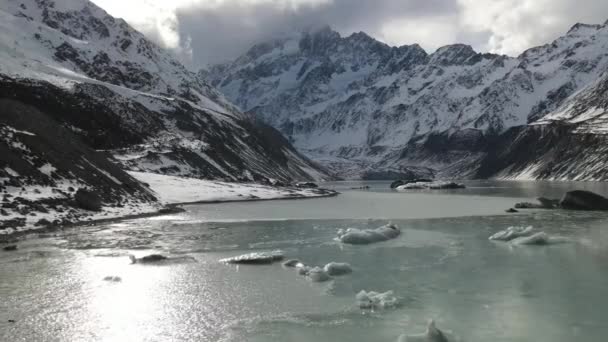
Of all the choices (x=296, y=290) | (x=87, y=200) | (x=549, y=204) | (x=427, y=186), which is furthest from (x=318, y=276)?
(x=427, y=186)

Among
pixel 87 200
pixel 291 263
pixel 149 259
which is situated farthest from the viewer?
pixel 87 200

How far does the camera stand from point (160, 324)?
2012 cm

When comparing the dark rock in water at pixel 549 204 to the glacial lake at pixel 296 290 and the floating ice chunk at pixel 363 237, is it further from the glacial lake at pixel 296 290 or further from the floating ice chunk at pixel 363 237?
the floating ice chunk at pixel 363 237

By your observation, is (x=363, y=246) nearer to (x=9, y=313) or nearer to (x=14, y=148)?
A: (x=9, y=313)

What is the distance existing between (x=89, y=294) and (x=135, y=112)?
18059 cm

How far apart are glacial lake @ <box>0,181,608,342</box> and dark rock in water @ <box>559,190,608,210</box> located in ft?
101

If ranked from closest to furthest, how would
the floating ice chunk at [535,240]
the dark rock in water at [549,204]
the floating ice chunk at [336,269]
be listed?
the floating ice chunk at [336,269] < the floating ice chunk at [535,240] < the dark rock in water at [549,204]

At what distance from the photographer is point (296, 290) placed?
25688 mm

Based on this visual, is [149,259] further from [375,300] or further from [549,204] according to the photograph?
[549,204]

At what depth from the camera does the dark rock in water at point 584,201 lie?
71.9 metres

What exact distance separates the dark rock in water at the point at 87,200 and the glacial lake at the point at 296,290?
12.7 metres

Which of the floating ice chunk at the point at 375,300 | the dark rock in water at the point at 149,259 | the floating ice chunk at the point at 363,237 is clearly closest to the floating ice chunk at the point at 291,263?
the dark rock in water at the point at 149,259

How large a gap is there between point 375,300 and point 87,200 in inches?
1737

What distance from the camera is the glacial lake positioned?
19.3 meters
